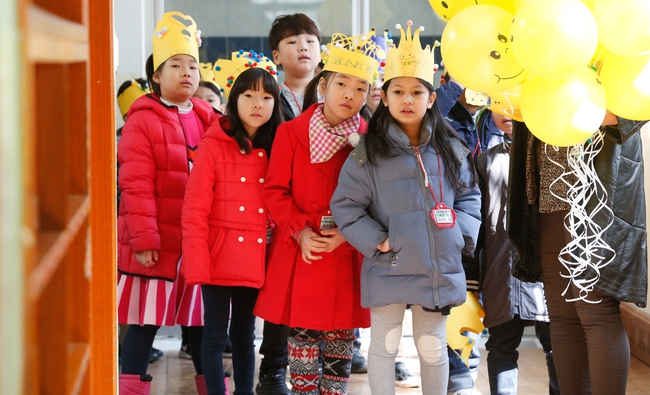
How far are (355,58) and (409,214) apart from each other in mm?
604

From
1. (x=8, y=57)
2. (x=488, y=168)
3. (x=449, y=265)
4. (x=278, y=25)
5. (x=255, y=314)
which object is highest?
(x=278, y=25)

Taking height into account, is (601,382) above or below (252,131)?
below

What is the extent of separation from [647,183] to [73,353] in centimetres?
286

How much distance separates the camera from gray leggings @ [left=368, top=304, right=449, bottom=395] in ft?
7.52

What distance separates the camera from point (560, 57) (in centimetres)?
151

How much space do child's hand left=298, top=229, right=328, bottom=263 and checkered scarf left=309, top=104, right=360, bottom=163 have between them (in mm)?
254

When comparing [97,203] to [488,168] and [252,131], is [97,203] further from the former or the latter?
[488,168]

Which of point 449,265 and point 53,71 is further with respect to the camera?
point 449,265

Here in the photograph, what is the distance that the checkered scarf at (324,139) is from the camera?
2480 millimetres

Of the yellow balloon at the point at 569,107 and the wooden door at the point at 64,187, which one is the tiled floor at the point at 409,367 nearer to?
the yellow balloon at the point at 569,107

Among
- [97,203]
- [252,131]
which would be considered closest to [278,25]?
[252,131]

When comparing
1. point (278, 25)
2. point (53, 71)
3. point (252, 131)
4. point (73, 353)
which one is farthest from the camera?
point (278, 25)

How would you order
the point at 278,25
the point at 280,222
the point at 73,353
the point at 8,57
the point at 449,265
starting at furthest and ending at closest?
the point at 278,25 → the point at 280,222 → the point at 449,265 → the point at 73,353 → the point at 8,57

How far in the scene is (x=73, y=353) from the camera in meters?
1.02
